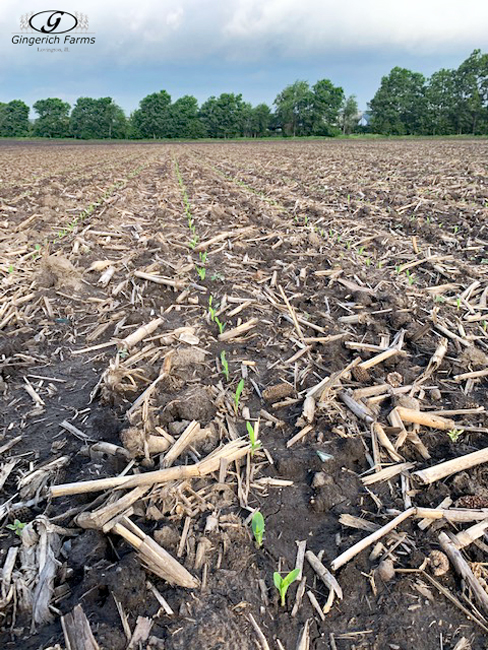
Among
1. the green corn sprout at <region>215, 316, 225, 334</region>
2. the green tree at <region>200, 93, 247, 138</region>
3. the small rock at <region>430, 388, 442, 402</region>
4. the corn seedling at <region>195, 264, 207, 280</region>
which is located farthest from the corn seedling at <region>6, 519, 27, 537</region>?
the green tree at <region>200, 93, 247, 138</region>

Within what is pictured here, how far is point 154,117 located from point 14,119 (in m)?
29.7

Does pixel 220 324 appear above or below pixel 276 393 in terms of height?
above

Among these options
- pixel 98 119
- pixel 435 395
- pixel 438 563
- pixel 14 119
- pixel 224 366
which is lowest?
pixel 438 563

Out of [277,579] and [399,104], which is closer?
[277,579]

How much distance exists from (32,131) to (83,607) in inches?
4373

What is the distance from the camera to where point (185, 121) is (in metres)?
94.2

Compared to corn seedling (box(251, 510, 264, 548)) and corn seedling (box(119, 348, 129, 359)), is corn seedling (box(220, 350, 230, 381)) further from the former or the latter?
corn seedling (box(251, 510, 264, 548))

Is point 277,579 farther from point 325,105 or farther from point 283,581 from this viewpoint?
point 325,105

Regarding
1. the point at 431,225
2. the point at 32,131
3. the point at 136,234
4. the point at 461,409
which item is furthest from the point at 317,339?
the point at 32,131

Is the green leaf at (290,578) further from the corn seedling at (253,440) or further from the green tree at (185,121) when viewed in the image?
the green tree at (185,121)

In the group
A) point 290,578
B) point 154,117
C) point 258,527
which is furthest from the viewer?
point 154,117

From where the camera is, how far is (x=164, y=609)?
185cm

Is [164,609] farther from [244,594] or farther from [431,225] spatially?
[431,225]

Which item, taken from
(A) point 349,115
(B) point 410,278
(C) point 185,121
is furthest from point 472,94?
(B) point 410,278
